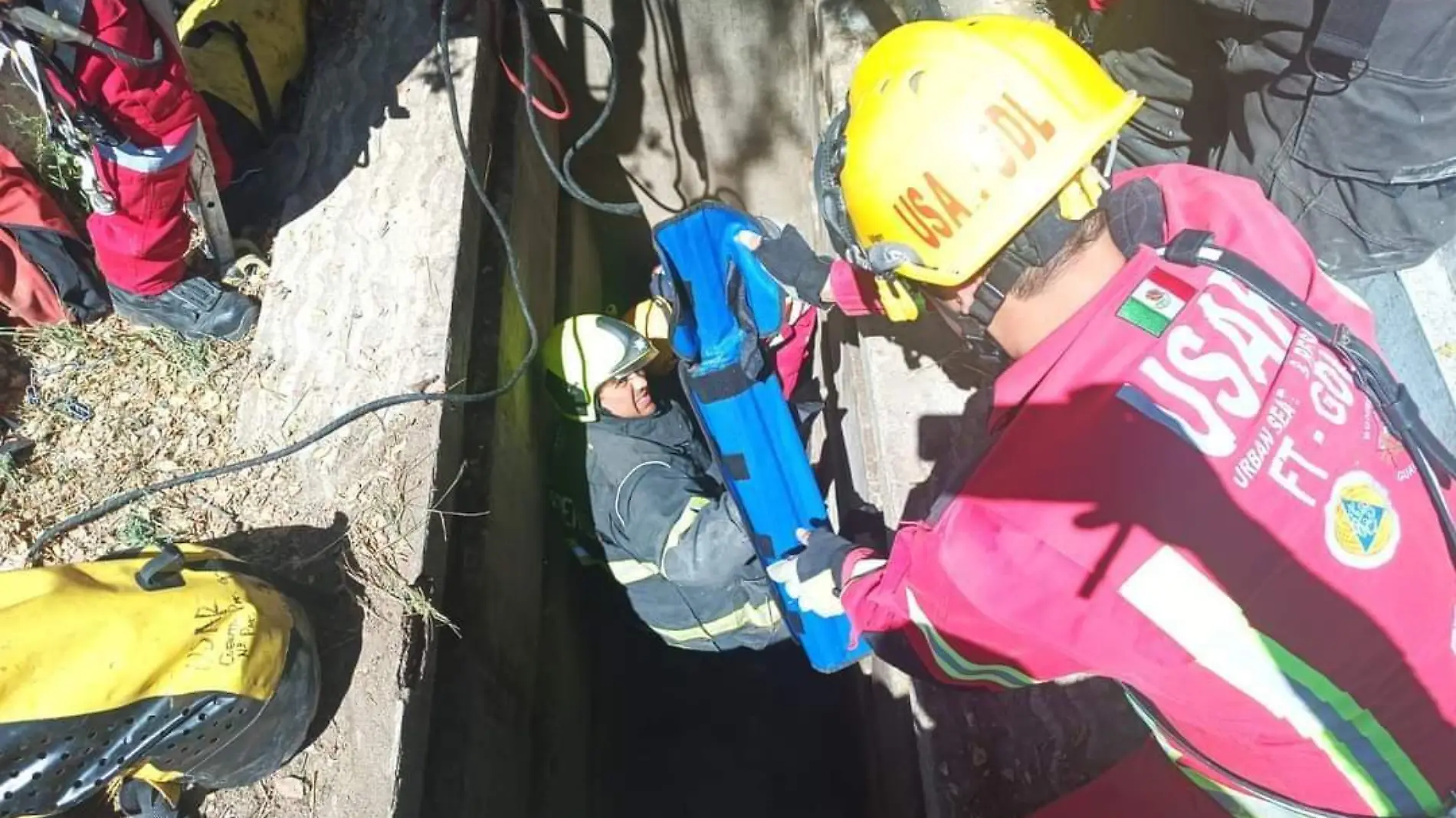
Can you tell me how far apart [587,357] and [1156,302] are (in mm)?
1854

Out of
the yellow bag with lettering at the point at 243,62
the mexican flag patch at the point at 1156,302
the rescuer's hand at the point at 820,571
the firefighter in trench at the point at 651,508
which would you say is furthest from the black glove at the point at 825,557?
the yellow bag with lettering at the point at 243,62

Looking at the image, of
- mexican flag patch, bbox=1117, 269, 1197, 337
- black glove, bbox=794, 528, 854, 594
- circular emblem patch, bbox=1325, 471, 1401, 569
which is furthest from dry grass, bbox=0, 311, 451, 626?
circular emblem patch, bbox=1325, 471, 1401, 569

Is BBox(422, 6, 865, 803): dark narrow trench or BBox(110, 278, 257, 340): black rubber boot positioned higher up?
BBox(110, 278, 257, 340): black rubber boot

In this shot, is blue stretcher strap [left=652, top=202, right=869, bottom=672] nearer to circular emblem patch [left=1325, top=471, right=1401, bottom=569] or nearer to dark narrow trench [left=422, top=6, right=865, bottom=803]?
dark narrow trench [left=422, top=6, right=865, bottom=803]

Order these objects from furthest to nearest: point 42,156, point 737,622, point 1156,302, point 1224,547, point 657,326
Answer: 1. point 657,326
2. point 737,622
3. point 42,156
4. point 1156,302
5. point 1224,547

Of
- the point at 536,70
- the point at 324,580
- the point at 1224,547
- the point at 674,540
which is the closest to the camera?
the point at 1224,547

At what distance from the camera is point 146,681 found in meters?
1.63

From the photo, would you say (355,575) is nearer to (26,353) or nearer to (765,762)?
(26,353)

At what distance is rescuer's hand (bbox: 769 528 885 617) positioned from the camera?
2654 millimetres

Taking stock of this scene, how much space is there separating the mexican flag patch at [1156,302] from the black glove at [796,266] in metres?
1.25

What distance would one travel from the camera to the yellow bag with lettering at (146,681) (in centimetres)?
151

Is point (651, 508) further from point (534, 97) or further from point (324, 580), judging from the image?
point (534, 97)

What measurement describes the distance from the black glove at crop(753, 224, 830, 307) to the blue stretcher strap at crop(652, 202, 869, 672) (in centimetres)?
44

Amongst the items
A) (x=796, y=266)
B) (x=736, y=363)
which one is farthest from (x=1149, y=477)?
(x=736, y=363)
